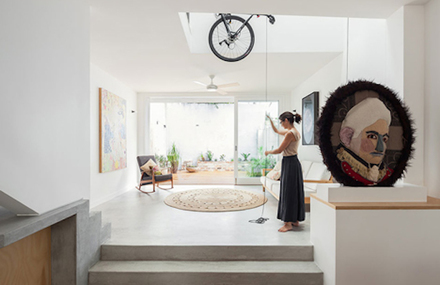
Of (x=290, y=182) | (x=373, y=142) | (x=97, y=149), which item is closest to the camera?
(x=373, y=142)

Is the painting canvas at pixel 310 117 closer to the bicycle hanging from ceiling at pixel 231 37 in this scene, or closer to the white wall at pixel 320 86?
the white wall at pixel 320 86

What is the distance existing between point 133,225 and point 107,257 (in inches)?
26.9

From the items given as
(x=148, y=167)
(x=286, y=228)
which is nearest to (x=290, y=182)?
(x=286, y=228)

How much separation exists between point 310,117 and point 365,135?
111 inches

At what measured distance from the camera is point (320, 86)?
439 centimetres

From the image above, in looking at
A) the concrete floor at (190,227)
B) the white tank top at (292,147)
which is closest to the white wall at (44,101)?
the concrete floor at (190,227)

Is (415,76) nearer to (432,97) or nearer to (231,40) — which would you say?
(432,97)

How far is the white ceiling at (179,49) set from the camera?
2.37 metres

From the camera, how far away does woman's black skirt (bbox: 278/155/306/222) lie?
9.37 feet

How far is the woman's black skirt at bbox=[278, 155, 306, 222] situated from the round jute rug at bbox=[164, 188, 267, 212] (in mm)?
982

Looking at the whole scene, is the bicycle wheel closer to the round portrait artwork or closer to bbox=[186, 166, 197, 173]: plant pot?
the round portrait artwork

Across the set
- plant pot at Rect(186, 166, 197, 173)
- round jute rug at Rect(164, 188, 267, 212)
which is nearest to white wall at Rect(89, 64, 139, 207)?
round jute rug at Rect(164, 188, 267, 212)

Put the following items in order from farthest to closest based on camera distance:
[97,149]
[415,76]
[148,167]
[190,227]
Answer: [148,167]
[97,149]
[190,227]
[415,76]

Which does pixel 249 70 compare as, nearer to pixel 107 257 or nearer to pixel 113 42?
pixel 113 42
